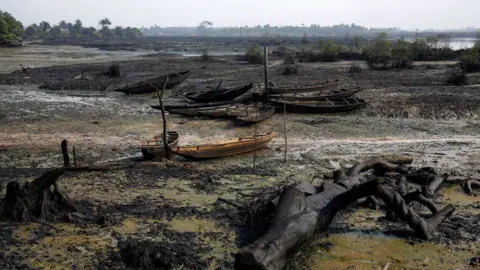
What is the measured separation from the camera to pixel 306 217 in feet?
24.4

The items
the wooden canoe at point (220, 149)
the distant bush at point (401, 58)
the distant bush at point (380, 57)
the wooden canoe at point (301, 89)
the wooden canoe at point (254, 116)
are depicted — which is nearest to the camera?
the wooden canoe at point (220, 149)

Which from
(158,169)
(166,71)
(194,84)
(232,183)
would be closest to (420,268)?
(232,183)

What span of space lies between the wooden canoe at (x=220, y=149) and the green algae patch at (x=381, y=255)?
215 inches

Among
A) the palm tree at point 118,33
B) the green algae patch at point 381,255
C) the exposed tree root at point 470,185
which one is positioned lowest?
the green algae patch at point 381,255

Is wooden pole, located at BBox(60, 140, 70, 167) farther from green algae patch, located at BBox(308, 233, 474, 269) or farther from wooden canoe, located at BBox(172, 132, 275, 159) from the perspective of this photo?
green algae patch, located at BBox(308, 233, 474, 269)

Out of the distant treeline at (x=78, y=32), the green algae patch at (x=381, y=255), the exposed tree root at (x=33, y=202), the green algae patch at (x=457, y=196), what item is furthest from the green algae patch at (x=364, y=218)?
the distant treeline at (x=78, y=32)

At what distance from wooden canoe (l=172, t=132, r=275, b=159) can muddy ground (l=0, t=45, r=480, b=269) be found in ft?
0.77

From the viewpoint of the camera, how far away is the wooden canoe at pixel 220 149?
12.5 metres

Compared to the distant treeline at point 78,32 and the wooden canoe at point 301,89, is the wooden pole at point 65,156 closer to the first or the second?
the wooden canoe at point 301,89

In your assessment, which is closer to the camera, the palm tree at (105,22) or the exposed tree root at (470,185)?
the exposed tree root at (470,185)

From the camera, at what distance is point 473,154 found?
43.9 feet

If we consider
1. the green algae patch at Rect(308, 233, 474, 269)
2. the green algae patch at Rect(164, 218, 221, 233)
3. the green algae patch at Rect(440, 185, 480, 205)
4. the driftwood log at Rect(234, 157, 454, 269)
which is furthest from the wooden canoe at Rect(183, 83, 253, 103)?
the green algae patch at Rect(308, 233, 474, 269)

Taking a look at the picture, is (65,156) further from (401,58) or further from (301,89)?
(401,58)

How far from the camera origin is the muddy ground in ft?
24.0
